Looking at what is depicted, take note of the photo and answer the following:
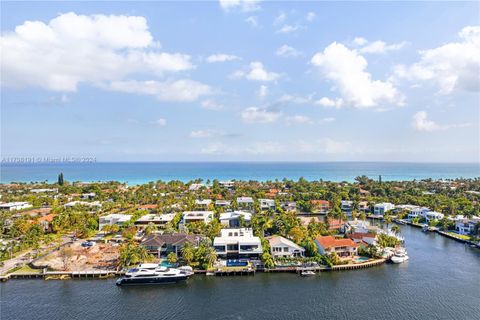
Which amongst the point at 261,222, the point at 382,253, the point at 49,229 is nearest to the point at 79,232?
the point at 49,229

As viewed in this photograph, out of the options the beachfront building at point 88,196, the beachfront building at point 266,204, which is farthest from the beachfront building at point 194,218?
the beachfront building at point 88,196

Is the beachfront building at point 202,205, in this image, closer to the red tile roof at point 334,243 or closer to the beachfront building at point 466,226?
the red tile roof at point 334,243

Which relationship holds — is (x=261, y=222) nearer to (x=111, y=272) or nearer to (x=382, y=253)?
(x=382, y=253)

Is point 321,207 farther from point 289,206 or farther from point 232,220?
point 232,220

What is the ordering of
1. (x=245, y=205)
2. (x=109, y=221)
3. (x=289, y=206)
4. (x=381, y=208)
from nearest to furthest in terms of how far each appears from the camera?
1. (x=109, y=221)
2. (x=381, y=208)
3. (x=245, y=205)
4. (x=289, y=206)

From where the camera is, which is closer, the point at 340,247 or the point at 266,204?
the point at 340,247

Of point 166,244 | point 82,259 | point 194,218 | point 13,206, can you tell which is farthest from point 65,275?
point 13,206
